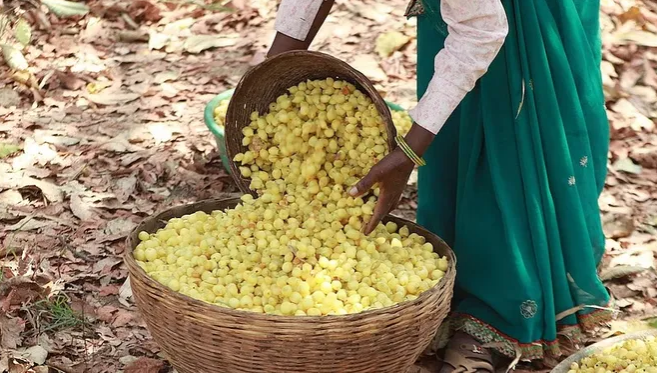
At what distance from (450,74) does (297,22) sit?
0.61 meters

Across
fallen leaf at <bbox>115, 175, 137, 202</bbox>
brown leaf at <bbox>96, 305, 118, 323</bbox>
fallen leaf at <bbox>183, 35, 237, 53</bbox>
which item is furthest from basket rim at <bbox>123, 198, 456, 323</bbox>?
fallen leaf at <bbox>183, 35, 237, 53</bbox>

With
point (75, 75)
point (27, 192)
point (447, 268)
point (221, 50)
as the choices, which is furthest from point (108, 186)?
point (447, 268)

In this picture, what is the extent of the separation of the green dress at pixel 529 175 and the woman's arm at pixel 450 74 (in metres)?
0.31

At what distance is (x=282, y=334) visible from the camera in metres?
2.10

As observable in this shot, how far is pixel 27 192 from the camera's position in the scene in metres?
3.60

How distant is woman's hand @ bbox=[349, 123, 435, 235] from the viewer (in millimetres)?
2365

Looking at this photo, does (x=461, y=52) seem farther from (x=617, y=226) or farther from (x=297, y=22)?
(x=617, y=226)

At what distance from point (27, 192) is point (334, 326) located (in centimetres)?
192

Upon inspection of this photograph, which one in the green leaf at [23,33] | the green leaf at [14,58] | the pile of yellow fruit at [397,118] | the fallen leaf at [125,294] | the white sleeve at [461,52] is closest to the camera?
the white sleeve at [461,52]

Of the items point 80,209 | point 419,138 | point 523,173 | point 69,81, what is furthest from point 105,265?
point 69,81

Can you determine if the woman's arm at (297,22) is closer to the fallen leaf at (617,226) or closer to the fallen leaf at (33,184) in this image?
the fallen leaf at (33,184)

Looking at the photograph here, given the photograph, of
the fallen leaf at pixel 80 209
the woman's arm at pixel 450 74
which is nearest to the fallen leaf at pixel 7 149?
the fallen leaf at pixel 80 209

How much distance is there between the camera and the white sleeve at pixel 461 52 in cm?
223

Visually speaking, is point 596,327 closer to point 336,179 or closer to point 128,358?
point 336,179
